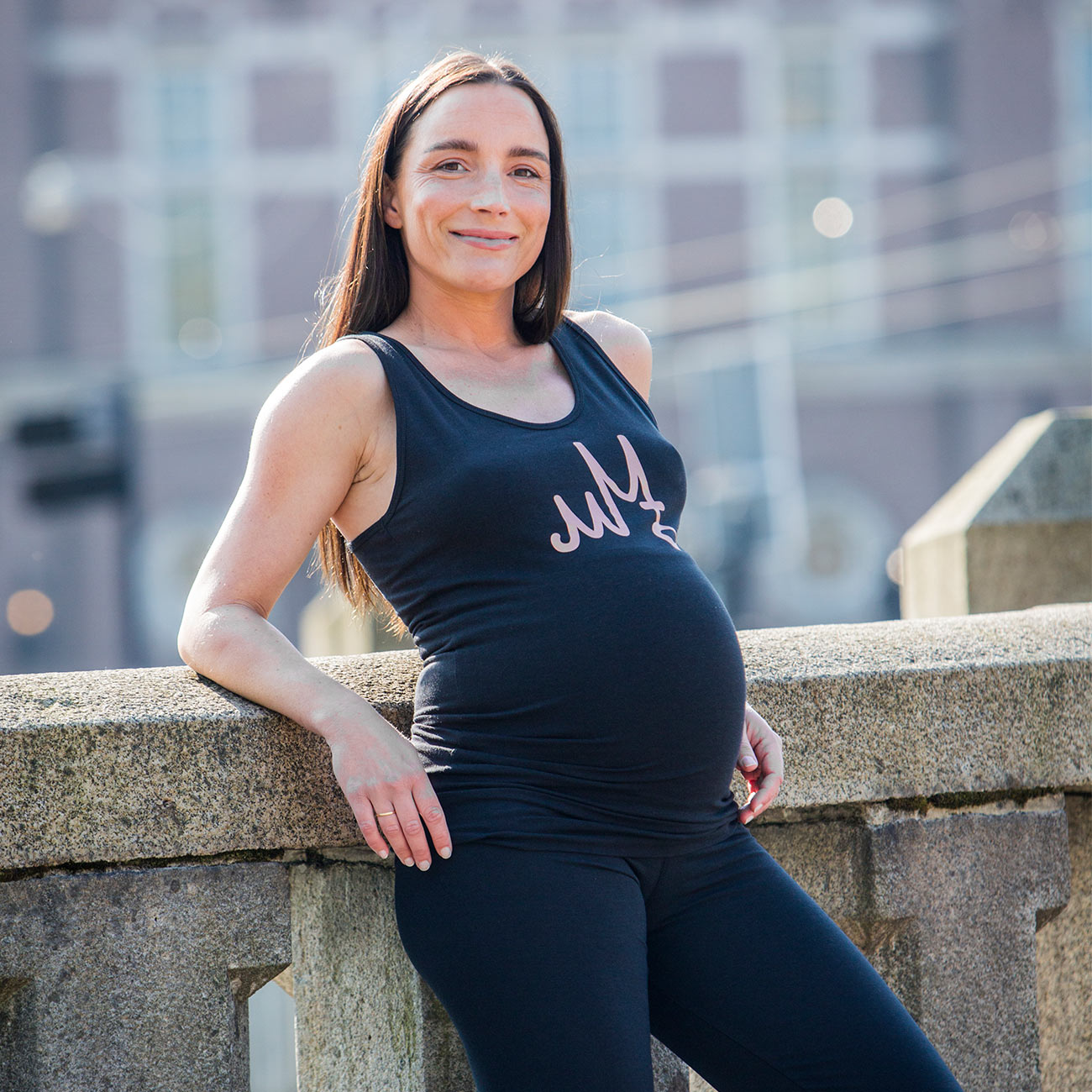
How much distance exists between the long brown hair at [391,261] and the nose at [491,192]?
140 millimetres

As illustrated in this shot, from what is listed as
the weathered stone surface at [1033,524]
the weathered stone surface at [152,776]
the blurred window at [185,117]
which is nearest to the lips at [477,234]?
the weathered stone surface at [152,776]

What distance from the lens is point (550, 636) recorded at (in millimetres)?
1711

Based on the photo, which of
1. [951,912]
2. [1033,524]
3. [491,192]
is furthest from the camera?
[1033,524]

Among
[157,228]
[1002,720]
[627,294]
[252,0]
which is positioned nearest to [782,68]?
[627,294]

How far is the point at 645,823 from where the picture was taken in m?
1.71

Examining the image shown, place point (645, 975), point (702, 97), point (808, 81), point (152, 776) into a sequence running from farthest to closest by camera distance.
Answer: point (808, 81), point (702, 97), point (152, 776), point (645, 975)

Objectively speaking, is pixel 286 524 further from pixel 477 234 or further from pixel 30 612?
pixel 30 612

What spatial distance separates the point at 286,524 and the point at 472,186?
57 cm

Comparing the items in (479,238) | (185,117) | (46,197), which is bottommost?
(479,238)

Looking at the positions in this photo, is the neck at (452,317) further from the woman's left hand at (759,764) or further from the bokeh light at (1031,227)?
the bokeh light at (1031,227)

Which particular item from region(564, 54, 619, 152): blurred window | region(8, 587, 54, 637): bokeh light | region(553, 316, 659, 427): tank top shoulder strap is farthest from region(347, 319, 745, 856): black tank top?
region(564, 54, 619, 152): blurred window

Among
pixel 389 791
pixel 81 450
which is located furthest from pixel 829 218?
pixel 389 791

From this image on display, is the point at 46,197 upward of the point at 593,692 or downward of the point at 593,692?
upward

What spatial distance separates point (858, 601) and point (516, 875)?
20335mm
